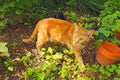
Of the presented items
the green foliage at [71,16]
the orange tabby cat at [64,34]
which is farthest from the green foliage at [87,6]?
the orange tabby cat at [64,34]

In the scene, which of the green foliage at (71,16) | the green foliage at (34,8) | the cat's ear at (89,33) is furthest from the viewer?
the green foliage at (71,16)

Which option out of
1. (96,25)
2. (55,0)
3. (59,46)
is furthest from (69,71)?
(55,0)

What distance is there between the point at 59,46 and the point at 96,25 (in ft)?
4.45

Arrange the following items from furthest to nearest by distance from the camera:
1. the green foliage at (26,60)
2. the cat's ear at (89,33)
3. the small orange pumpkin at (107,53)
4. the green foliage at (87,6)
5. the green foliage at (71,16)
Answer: the green foliage at (87,6)
the green foliage at (71,16)
the green foliage at (26,60)
the small orange pumpkin at (107,53)
the cat's ear at (89,33)

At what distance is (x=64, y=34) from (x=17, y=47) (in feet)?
3.21

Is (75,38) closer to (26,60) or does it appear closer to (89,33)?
(89,33)

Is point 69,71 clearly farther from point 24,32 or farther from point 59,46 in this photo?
point 24,32

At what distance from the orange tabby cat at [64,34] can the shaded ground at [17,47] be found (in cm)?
36

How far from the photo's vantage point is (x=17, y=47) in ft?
21.1

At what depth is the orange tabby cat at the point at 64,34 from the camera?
5809mm

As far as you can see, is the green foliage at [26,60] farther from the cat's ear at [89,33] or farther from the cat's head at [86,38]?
the cat's ear at [89,33]

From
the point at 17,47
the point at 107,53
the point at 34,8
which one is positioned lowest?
the point at 17,47

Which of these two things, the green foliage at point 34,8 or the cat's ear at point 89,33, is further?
the green foliage at point 34,8

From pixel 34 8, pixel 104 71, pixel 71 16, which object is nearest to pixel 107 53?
pixel 104 71
